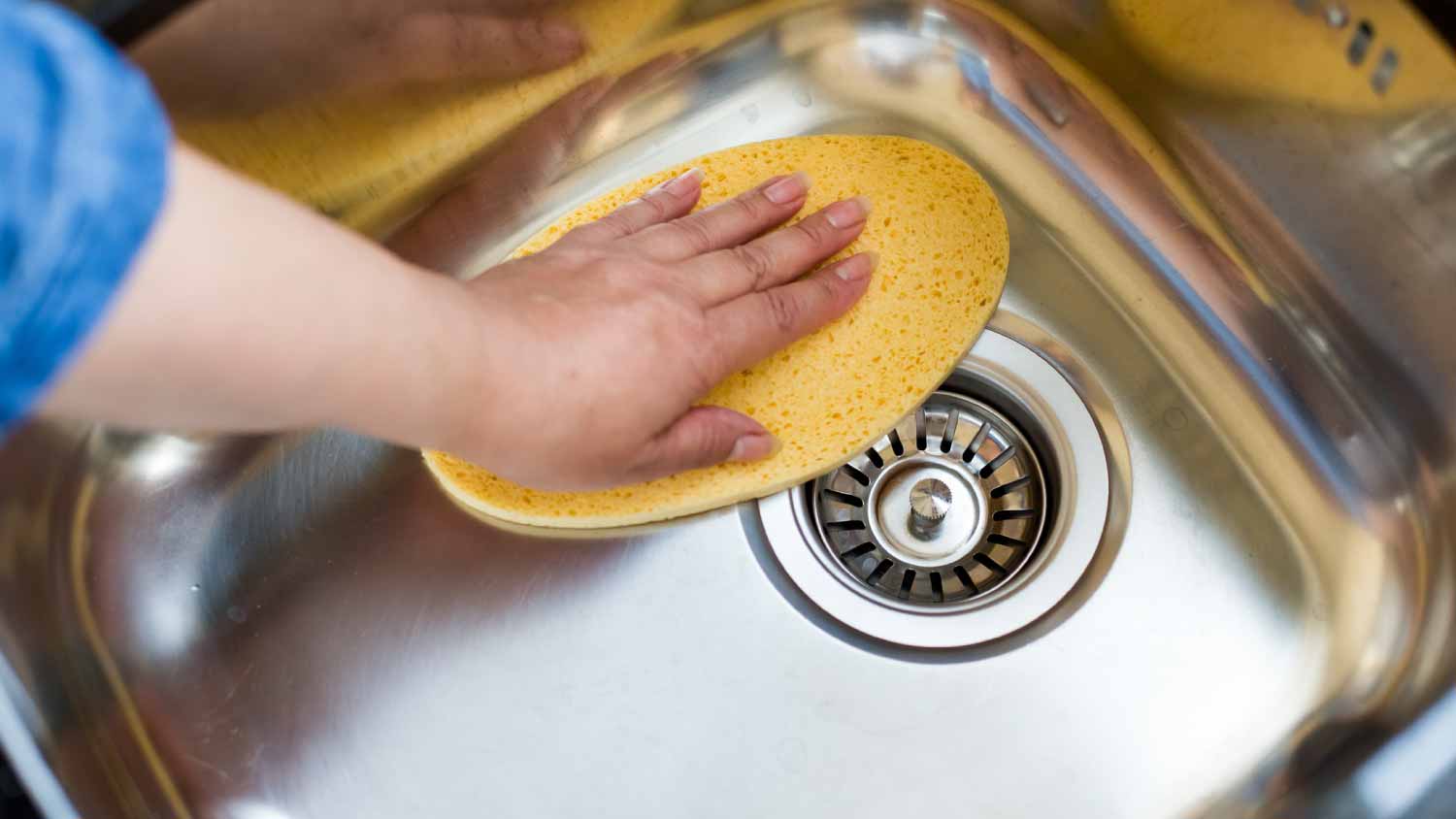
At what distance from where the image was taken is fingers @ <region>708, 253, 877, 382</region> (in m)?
0.62

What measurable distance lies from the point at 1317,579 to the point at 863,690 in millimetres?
265

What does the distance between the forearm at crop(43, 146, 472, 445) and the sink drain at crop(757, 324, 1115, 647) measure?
0.28 m

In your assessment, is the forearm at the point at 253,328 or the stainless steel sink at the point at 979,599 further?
the stainless steel sink at the point at 979,599

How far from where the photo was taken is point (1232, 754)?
0.60 m

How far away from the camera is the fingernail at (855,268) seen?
2.24 ft

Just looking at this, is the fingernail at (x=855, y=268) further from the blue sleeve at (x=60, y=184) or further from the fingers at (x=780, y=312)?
the blue sleeve at (x=60, y=184)

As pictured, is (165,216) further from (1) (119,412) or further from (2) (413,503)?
(2) (413,503)

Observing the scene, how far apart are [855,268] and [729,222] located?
81 millimetres

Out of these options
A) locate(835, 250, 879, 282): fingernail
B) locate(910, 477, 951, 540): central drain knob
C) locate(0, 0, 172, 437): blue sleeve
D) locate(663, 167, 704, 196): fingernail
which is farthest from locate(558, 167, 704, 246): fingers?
locate(0, 0, 172, 437): blue sleeve

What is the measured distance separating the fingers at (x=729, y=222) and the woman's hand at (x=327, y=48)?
0.15 meters

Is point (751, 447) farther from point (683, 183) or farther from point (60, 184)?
point (60, 184)

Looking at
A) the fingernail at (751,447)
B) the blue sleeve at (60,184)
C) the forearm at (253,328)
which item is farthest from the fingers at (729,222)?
the blue sleeve at (60,184)

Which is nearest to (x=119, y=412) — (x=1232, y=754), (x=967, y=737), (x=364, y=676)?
(x=364, y=676)

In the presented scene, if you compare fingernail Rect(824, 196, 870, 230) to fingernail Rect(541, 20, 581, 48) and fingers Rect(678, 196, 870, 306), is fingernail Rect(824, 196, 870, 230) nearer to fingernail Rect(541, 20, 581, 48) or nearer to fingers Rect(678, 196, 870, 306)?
fingers Rect(678, 196, 870, 306)
